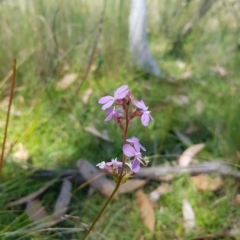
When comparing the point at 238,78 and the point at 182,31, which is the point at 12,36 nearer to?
the point at 238,78

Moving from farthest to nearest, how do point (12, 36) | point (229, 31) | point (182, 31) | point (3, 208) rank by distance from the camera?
1. point (182, 31)
2. point (229, 31)
3. point (12, 36)
4. point (3, 208)

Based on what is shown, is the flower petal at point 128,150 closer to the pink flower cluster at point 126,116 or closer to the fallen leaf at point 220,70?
the pink flower cluster at point 126,116

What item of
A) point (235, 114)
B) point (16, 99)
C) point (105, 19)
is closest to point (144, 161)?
point (235, 114)

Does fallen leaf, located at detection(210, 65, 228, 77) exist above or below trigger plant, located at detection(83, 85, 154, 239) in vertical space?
above

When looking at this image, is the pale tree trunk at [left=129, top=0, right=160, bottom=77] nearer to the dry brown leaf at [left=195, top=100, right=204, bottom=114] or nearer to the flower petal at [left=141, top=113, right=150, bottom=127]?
the dry brown leaf at [left=195, top=100, right=204, bottom=114]

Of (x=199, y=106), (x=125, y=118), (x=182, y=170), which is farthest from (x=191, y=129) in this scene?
(x=125, y=118)

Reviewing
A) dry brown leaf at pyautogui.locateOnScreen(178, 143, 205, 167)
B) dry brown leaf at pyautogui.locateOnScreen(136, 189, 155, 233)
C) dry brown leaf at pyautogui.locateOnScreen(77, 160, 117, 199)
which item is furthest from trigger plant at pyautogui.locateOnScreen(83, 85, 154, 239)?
dry brown leaf at pyautogui.locateOnScreen(178, 143, 205, 167)

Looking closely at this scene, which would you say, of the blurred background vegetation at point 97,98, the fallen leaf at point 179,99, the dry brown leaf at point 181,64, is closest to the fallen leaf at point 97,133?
the blurred background vegetation at point 97,98
